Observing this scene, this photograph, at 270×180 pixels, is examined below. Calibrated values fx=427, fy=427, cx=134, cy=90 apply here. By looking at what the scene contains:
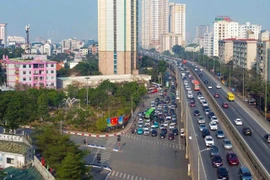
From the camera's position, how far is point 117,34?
93.9 ft

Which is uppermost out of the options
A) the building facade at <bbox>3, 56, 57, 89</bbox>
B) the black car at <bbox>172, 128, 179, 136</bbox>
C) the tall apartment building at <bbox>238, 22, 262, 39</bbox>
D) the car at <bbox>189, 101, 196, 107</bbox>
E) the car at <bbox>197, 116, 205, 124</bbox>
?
the tall apartment building at <bbox>238, 22, 262, 39</bbox>

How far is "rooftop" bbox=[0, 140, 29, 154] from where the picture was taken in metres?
9.16

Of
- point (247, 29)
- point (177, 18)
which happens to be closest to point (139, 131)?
point (247, 29)

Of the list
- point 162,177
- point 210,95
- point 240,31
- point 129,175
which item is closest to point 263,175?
point 162,177

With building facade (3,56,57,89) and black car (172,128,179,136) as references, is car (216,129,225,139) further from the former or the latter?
building facade (3,56,57,89)

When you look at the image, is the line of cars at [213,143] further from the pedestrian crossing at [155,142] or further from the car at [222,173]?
the pedestrian crossing at [155,142]

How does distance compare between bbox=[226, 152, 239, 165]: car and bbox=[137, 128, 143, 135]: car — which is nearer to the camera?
bbox=[226, 152, 239, 165]: car

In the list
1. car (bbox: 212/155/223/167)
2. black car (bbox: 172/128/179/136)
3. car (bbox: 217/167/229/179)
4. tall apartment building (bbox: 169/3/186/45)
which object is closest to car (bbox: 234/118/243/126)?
black car (bbox: 172/128/179/136)

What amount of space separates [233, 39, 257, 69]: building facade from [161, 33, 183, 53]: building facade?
1465 inches

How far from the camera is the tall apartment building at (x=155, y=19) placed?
7250 cm

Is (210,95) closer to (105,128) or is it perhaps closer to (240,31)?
(105,128)

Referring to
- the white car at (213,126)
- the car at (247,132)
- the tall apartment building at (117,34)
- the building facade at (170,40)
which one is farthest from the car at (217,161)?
the building facade at (170,40)

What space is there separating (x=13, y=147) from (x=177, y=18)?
68303 mm

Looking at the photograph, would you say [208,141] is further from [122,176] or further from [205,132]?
[122,176]
